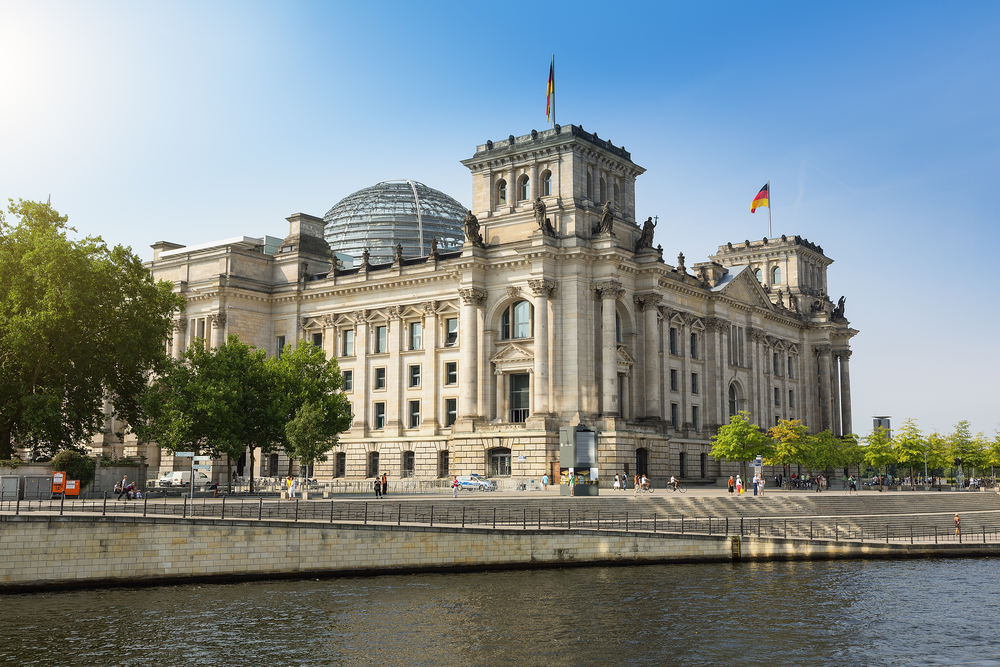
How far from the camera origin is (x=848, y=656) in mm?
27141

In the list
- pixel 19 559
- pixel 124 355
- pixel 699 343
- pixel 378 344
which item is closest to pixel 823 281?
pixel 699 343

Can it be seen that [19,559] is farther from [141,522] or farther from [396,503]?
[396,503]

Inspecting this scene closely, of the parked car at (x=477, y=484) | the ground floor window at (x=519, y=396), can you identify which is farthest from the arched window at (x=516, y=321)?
the parked car at (x=477, y=484)

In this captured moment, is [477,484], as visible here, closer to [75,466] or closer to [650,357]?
[650,357]

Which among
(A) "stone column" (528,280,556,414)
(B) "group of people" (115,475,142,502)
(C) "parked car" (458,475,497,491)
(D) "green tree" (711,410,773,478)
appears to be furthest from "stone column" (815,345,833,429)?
(B) "group of people" (115,475,142,502)

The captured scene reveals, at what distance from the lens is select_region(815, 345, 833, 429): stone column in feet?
373

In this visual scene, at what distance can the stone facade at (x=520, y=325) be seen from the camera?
244 ft

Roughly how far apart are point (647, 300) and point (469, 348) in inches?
585

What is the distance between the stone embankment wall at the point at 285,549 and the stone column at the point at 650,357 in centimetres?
3381

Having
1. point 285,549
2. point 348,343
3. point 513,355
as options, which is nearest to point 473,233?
point 513,355

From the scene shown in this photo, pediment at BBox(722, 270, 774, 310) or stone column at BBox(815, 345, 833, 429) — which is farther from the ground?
pediment at BBox(722, 270, 774, 310)

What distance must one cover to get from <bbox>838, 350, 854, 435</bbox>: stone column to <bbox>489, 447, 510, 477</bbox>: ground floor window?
57155 mm

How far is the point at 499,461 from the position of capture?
74.6 metres

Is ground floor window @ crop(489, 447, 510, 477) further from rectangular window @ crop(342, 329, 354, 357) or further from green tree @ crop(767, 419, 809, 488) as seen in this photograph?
green tree @ crop(767, 419, 809, 488)
